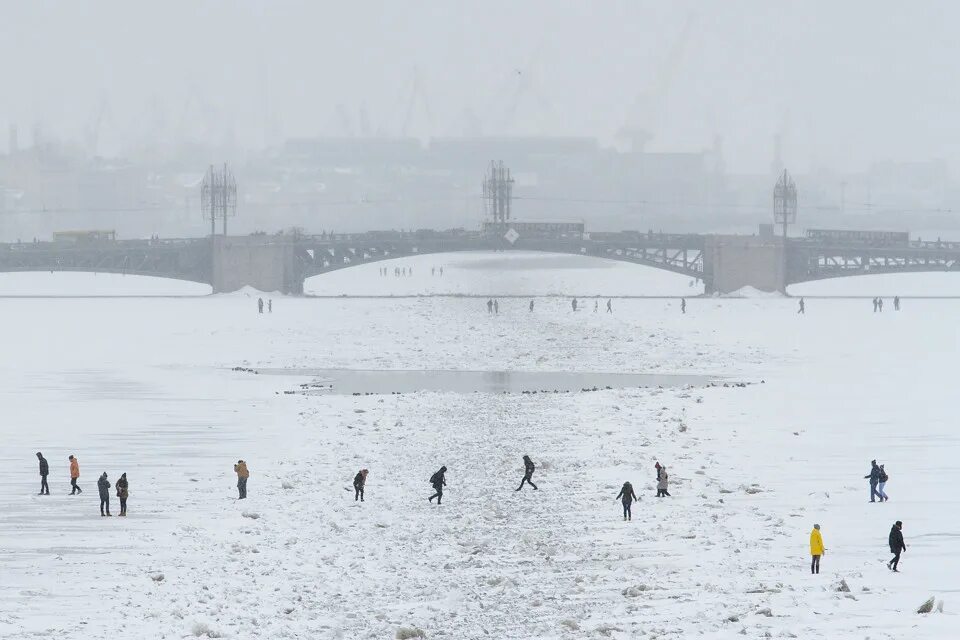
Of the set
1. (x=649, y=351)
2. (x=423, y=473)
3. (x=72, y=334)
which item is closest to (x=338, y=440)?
(x=423, y=473)

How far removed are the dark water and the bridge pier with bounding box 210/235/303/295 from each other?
7619 centimetres

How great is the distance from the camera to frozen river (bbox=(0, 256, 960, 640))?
24.9 metres

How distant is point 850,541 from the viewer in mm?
28766

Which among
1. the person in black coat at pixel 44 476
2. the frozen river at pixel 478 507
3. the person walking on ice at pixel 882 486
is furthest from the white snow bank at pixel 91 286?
the person walking on ice at pixel 882 486

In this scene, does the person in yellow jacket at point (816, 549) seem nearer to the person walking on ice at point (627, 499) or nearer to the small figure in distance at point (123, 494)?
the person walking on ice at point (627, 499)

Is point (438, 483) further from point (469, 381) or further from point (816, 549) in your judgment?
point (469, 381)

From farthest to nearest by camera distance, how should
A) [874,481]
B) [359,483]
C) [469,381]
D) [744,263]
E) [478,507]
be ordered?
[744,263]
[469,381]
[359,483]
[478,507]
[874,481]

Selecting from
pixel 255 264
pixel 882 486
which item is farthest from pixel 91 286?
pixel 882 486

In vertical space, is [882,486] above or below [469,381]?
below

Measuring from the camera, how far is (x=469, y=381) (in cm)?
6119

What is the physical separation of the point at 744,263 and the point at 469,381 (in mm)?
81512

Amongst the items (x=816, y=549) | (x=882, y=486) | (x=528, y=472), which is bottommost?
(x=816, y=549)

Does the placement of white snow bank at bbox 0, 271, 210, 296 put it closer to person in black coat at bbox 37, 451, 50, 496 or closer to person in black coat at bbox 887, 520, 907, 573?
person in black coat at bbox 37, 451, 50, 496

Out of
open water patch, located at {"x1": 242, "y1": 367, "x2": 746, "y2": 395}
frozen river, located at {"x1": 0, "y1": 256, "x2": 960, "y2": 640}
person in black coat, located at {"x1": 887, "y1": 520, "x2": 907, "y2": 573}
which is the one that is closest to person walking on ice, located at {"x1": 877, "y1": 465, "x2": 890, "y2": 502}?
frozen river, located at {"x1": 0, "y1": 256, "x2": 960, "y2": 640}
